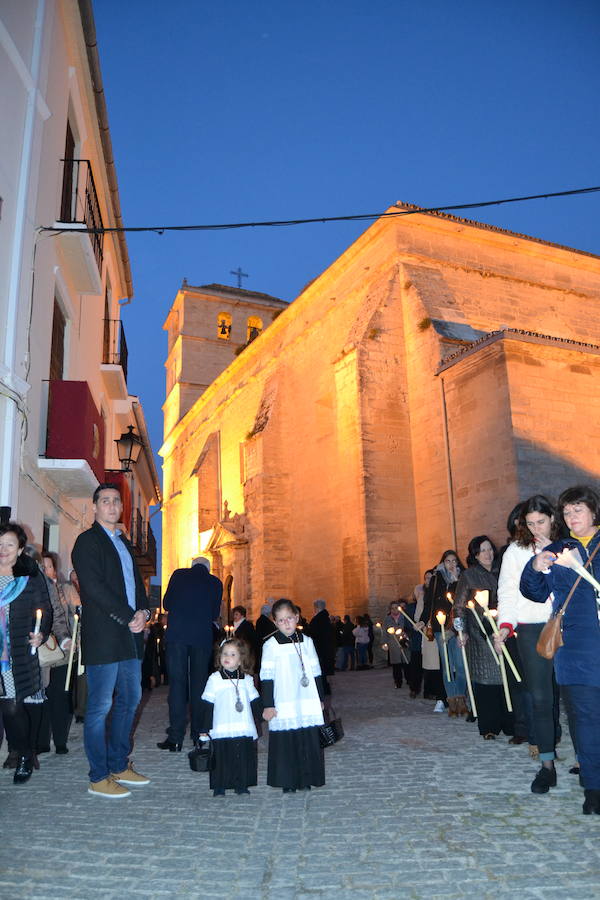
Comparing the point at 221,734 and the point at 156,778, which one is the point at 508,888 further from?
the point at 156,778

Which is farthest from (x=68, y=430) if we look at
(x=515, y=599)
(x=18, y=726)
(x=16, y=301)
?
(x=515, y=599)

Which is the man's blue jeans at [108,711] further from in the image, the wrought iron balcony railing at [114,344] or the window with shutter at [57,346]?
the wrought iron balcony railing at [114,344]

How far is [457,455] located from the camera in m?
15.3

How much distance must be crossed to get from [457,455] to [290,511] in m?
7.68

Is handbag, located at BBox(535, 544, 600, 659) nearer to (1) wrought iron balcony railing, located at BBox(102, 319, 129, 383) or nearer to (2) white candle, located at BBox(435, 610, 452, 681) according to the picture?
(2) white candle, located at BBox(435, 610, 452, 681)

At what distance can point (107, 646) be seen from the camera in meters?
4.32

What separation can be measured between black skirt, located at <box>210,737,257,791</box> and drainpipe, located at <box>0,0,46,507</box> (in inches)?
156

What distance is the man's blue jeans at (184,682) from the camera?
238 inches

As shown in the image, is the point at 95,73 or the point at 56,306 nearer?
the point at 56,306

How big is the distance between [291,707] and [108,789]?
1.22 metres

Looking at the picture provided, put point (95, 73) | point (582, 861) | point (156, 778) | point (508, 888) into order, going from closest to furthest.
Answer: point (508, 888) → point (582, 861) → point (156, 778) → point (95, 73)

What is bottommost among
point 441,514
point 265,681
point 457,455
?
point 265,681

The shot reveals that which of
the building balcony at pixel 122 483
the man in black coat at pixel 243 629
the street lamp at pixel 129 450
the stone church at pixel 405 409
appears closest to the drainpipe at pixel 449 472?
the stone church at pixel 405 409

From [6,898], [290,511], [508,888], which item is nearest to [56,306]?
[6,898]
